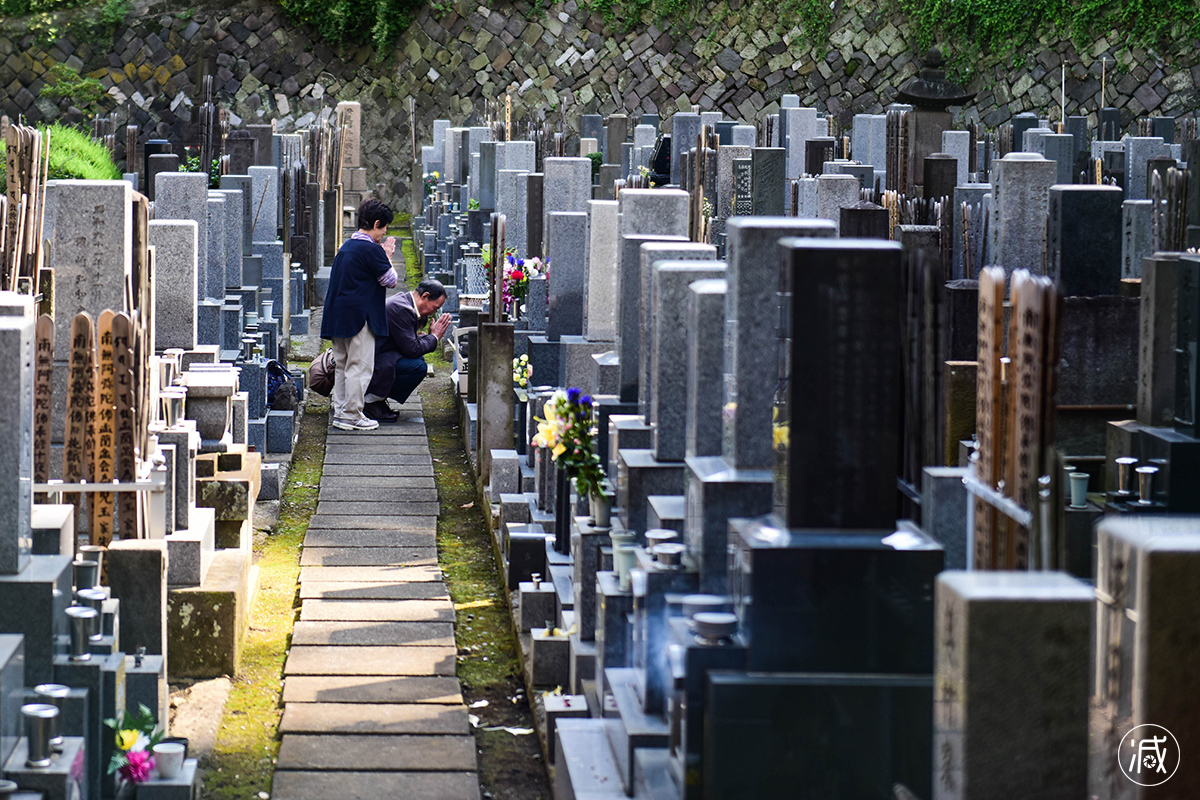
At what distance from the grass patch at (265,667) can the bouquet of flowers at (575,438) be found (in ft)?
4.24

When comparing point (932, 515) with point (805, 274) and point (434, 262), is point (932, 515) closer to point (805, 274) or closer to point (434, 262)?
point (805, 274)

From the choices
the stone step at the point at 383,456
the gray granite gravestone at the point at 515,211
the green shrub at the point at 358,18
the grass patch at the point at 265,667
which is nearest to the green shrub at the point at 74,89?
the green shrub at the point at 358,18

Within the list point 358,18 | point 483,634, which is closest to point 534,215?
point 483,634

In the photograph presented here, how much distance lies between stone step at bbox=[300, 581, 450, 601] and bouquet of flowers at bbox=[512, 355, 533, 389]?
1.50m

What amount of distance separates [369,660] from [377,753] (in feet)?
2.74

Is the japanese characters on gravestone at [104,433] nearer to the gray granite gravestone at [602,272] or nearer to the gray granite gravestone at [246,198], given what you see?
the gray granite gravestone at [602,272]

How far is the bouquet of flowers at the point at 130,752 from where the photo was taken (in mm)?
4215

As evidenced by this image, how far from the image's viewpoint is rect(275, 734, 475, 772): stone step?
4770 mm

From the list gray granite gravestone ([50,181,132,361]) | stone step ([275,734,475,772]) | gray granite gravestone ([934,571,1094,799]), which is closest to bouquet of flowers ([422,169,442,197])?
gray granite gravestone ([50,181,132,361])

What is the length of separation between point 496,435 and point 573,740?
150 inches

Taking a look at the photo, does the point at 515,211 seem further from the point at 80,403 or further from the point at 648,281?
the point at 80,403

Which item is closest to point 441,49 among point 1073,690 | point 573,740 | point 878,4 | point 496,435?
point 878,4

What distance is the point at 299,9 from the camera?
25.5 metres

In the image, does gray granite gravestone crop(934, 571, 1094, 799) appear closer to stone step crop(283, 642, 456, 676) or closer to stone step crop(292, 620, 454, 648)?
stone step crop(283, 642, 456, 676)
